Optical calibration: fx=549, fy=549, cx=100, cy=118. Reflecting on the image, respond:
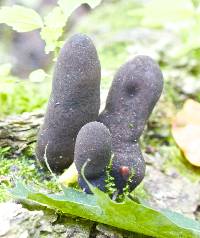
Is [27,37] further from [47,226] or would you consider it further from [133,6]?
[47,226]

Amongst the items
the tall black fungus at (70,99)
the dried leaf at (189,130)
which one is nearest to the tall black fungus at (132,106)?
the tall black fungus at (70,99)

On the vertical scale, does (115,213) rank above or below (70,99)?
below

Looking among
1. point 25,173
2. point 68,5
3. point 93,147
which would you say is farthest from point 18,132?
point 93,147

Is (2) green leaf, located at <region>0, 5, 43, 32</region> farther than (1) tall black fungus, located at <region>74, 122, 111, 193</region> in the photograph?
Yes

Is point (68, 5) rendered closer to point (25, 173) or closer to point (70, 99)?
point (70, 99)

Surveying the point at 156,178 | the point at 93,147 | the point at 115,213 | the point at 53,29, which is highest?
the point at 53,29

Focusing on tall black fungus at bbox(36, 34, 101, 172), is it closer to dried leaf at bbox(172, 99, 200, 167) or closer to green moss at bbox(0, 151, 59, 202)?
green moss at bbox(0, 151, 59, 202)

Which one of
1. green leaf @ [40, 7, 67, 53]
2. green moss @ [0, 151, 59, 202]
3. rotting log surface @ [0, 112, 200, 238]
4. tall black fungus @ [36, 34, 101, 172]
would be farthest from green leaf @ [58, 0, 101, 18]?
green moss @ [0, 151, 59, 202]
